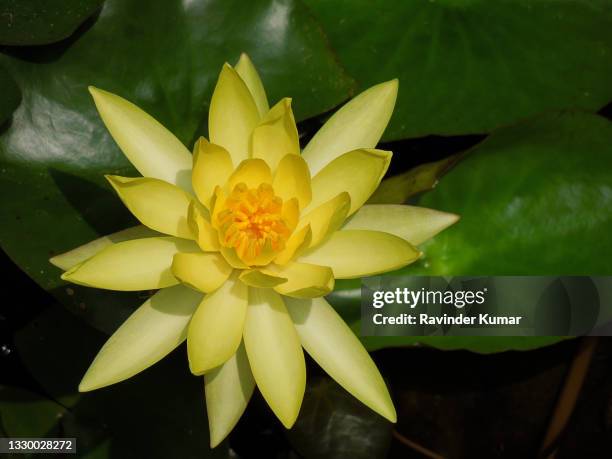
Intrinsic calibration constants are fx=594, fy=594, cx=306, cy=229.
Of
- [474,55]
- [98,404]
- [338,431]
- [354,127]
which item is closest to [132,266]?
[354,127]

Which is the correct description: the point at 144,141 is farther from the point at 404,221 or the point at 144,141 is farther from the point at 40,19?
the point at 404,221

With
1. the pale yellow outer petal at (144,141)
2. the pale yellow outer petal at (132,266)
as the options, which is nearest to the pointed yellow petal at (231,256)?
the pale yellow outer petal at (132,266)

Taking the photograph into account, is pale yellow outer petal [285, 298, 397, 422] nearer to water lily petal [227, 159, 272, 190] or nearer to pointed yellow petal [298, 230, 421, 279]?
pointed yellow petal [298, 230, 421, 279]

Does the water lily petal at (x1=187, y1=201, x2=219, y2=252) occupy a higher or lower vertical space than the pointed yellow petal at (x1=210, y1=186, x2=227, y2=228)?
lower

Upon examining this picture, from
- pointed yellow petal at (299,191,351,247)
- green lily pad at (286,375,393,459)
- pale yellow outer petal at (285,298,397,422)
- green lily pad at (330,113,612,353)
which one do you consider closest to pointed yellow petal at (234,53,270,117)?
pointed yellow petal at (299,191,351,247)

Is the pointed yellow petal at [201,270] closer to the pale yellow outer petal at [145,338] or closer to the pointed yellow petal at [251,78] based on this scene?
the pale yellow outer petal at [145,338]

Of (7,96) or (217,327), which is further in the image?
(7,96)
